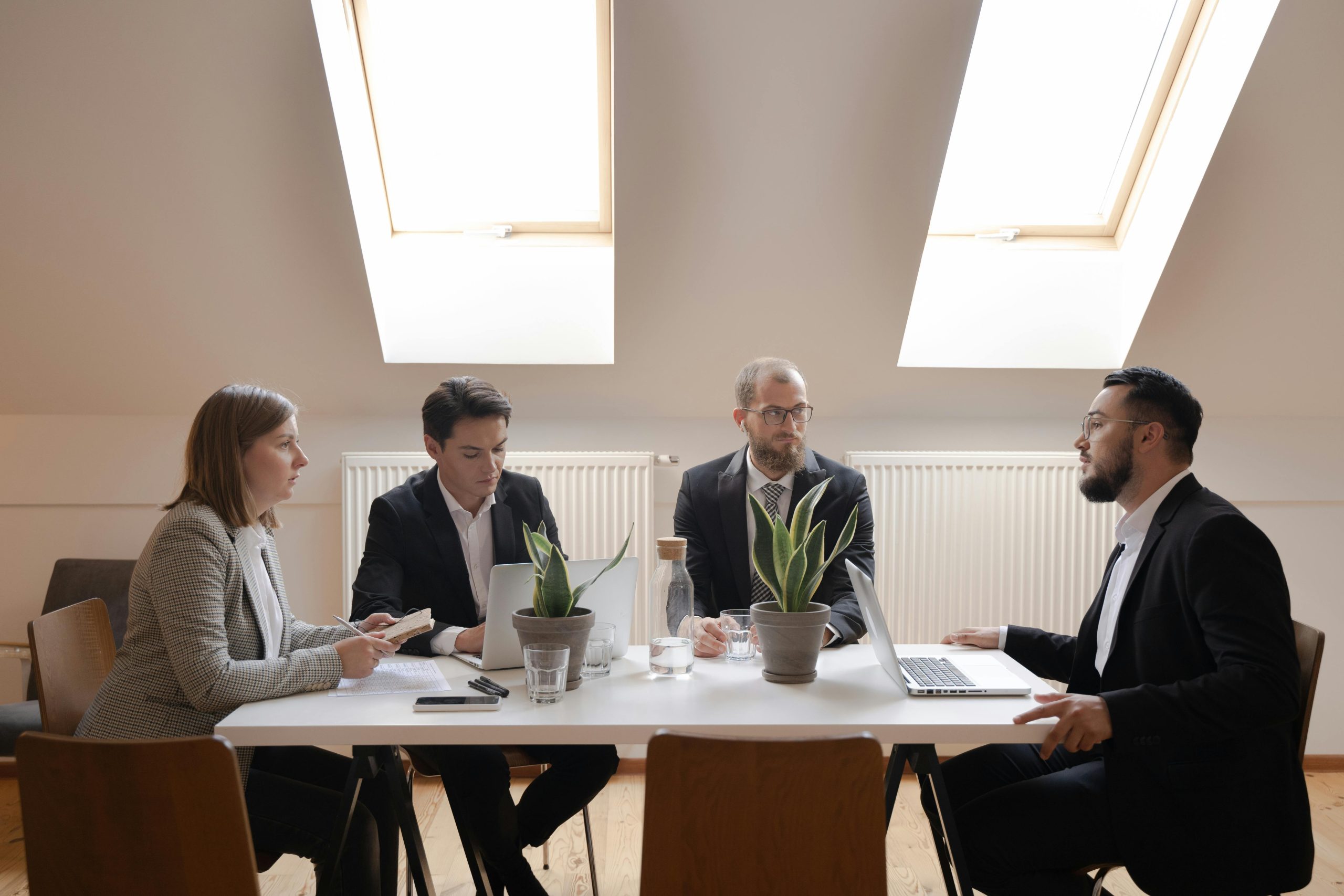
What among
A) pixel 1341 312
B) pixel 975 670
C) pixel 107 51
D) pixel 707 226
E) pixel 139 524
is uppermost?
pixel 107 51

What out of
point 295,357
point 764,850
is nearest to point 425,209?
point 295,357

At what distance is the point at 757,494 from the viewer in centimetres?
264

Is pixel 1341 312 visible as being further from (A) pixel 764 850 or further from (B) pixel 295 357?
(B) pixel 295 357

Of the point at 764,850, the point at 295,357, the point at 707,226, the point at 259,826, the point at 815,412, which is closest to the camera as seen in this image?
the point at 764,850

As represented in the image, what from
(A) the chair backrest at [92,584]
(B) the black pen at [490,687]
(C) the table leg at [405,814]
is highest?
(B) the black pen at [490,687]

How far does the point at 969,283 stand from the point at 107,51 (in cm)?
286

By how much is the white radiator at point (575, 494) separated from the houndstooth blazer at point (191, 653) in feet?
4.93

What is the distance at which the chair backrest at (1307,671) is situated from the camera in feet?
5.68

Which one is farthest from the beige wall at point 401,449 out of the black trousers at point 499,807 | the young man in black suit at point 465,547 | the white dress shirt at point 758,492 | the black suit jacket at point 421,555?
the black trousers at point 499,807

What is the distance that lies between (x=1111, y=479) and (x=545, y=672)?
4.07 ft

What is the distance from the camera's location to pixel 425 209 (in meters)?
3.35

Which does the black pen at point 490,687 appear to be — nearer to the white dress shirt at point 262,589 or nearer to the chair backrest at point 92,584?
the white dress shirt at point 262,589

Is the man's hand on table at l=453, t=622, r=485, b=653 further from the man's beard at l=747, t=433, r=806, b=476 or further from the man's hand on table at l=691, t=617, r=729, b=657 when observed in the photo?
the man's beard at l=747, t=433, r=806, b=476

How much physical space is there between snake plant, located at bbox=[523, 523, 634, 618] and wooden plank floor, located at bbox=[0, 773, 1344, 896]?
40.6 inches
